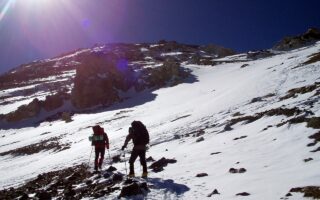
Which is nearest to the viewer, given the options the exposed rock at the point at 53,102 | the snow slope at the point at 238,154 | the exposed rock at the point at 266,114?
the snow slope at the point at 238,154

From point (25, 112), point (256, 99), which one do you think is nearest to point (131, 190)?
point (256, 99)

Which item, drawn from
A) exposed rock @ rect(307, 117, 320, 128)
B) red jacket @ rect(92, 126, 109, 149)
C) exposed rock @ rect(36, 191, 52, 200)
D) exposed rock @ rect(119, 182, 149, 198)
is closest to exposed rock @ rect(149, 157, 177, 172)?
red jacket @ rect(92, 126, 109, 149)

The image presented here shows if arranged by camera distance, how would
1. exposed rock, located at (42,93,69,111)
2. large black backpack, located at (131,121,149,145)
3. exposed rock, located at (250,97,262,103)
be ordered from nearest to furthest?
large black backpack, located at (131,121,149,145)
exposed rock, located at (250,97,262,103)
exposed rock, located at (42,93,69,111)

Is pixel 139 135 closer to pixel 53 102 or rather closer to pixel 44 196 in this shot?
pixel 44 196

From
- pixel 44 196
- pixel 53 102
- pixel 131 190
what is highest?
pixel 131 190

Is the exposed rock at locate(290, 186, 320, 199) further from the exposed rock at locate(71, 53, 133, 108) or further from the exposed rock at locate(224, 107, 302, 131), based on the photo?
the exposed rock at locate(71, 53, 133, 108)

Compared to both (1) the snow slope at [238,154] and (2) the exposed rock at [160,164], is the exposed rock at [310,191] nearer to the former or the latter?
(1) the snow slope at [238,154]

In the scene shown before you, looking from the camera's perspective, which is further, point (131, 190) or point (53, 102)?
point (53, 102)

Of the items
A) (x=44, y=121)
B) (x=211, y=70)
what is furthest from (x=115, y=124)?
(x=211, y=70)

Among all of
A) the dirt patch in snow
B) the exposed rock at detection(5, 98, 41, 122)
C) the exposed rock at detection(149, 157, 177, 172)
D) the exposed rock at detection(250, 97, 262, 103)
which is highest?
the exposed rock at detection(250, 97, 262, 103)

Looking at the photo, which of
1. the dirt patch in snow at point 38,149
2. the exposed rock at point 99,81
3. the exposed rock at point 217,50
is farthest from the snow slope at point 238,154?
the exposed rock at point 217,50

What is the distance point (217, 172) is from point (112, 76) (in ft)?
255

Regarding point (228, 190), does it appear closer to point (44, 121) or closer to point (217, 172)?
point (217, 172)

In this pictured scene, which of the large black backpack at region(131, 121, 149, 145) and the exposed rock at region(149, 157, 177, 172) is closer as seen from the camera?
the large black backpack at region(131, 121, 149, 145)
